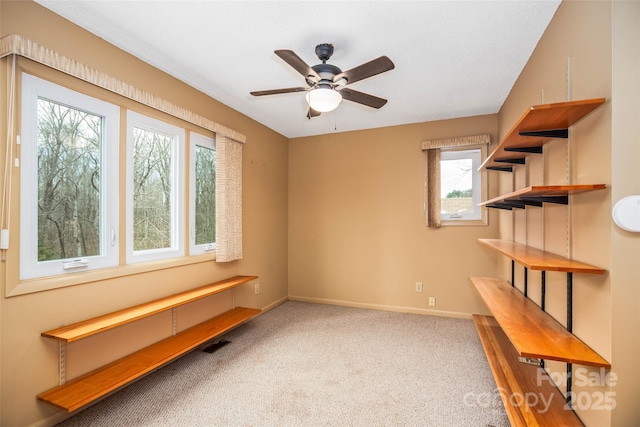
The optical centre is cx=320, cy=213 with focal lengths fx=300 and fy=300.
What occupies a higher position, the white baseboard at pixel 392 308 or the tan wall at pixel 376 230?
the tan wall at pixel 376 230

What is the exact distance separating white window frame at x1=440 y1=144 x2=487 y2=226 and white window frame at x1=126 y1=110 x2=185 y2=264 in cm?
306

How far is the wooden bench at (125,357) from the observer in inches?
68.5

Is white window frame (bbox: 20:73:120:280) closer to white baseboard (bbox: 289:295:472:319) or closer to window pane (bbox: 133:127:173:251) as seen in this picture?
window pane (bbox: 133:127:173:251)

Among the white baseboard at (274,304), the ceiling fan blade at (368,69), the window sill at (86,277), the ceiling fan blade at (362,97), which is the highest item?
the ceiling fan blade at (368,69)

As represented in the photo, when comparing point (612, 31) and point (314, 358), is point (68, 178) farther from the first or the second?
point (612, 31)

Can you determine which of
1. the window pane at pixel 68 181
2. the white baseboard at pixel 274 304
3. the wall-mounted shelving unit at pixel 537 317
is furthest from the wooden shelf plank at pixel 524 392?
the window pane at pixel 68 181

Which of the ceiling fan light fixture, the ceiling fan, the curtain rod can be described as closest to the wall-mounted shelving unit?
the ceiling fan

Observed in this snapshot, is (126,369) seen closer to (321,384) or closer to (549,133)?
(321,384)

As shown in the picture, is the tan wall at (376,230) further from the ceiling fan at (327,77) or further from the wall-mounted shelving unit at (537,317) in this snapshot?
the ceiling fan at (327,77)

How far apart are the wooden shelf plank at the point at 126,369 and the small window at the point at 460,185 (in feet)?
9.57

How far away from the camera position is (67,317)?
1.91 m

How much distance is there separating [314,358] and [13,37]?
9.79ft

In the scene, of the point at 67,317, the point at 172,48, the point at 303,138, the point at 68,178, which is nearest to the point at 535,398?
the point at 67,317

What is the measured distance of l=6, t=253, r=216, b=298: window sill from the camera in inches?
67.2
